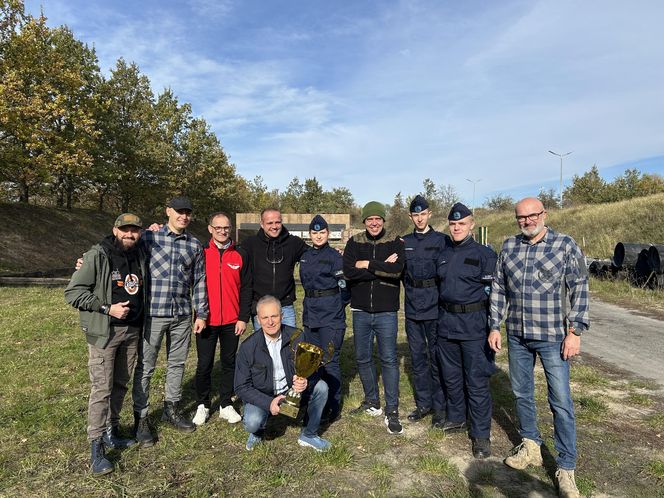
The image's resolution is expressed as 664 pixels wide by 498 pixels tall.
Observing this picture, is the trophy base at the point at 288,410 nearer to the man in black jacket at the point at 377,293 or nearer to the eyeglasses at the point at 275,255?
the man in black jacket at the point at 377,293

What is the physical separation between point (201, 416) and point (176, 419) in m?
0.26

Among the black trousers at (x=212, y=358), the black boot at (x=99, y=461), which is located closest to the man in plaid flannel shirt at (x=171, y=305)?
the black trousers at (x=212, y=358)

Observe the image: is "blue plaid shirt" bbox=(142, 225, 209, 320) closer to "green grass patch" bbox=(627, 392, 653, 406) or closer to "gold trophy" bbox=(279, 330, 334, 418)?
"gold trophy" bbox=(279, 330, 334, 418)

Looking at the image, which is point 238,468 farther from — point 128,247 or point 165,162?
point 165,162

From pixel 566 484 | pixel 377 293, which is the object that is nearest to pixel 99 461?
pixel 377 293

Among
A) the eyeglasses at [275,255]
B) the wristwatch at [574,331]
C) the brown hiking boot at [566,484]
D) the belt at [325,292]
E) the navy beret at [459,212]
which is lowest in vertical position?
the brown hiking boot at [566,484]

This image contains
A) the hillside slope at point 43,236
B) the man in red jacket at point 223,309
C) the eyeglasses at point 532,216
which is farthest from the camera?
the hillside slope at point 43,236

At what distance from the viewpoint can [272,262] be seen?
4.93 meters

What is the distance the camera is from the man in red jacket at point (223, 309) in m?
4.68

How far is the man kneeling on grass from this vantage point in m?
3.95

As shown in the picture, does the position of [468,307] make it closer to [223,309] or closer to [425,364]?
[425,364]

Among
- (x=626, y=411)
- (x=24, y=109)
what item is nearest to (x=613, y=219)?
(x=626, y=411)

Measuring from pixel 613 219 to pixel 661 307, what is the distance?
59.3ft

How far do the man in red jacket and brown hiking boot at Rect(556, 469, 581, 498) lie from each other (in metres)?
3.08
